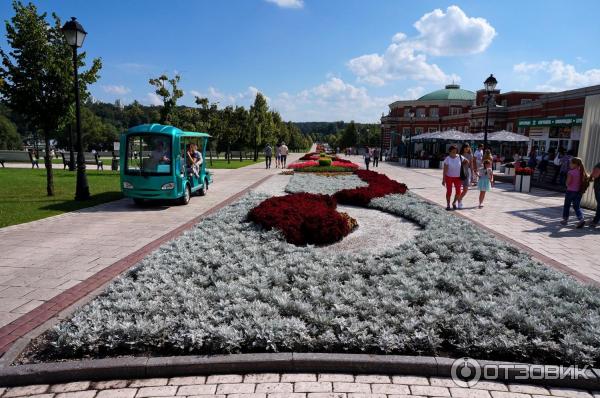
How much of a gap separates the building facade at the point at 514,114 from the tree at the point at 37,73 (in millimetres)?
22217

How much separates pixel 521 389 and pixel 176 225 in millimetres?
8316

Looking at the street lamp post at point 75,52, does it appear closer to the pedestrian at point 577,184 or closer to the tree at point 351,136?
the pedestrian at point 577,184

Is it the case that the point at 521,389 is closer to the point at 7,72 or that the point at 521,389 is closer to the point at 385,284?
the point at 385,284

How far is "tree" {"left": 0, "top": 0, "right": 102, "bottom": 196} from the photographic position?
43.9ft

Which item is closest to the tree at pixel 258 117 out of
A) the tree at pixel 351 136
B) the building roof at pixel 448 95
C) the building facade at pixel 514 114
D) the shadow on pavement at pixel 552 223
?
the building facade at pixel 514 114

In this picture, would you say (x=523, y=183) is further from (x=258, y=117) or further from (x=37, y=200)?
(x=258, y=117)

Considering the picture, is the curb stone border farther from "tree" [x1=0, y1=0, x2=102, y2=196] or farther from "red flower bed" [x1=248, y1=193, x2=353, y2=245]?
"tree" [x1=0, y1=0, x2=102, y2=196]

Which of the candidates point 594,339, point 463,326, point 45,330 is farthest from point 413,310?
point 45,330

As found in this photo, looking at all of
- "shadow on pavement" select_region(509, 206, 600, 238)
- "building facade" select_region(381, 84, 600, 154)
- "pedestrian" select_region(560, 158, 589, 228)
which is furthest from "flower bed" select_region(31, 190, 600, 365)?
"building facade" select_region(381, 84, 600, 154)

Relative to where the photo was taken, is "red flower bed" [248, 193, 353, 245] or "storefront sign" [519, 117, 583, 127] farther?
"storefront sign" [519, 117, 583, 127]

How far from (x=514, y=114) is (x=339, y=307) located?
47088 mm

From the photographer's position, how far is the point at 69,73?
14094mm

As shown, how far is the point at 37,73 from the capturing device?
44.5 ft

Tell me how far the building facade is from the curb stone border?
23.3m
